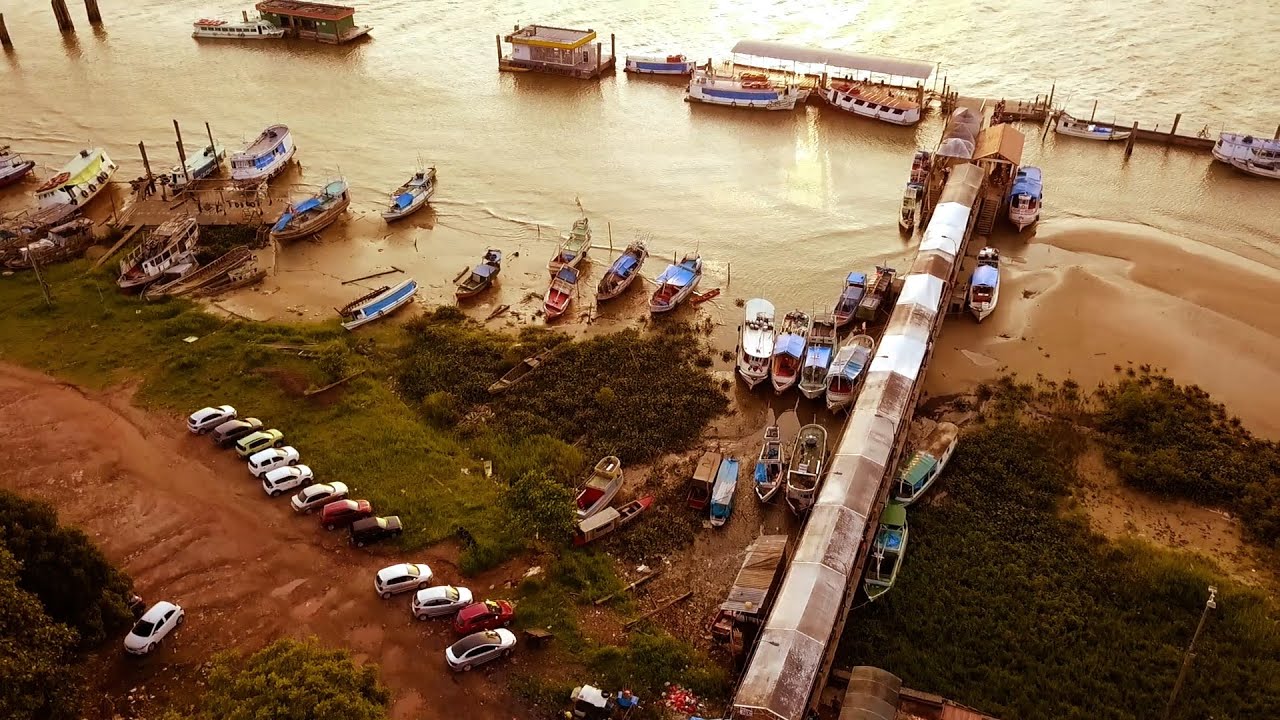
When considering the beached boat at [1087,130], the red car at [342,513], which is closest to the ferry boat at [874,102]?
the beached boat at [1087,130]

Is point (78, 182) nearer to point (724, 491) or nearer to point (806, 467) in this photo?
point (724, 491)

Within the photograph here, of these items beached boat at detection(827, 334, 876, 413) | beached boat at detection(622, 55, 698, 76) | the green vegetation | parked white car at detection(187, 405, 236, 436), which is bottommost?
the green vegetation

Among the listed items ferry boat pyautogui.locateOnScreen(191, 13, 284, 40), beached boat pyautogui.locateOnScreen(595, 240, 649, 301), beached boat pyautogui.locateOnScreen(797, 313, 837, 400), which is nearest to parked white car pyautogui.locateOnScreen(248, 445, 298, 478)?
beached boat pyautogui.locateOnScreen(595, 240, 649, 301)

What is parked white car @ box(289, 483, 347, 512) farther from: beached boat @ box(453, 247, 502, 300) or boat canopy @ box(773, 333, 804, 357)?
boat canopy @ box(773, 333, 804, 357)

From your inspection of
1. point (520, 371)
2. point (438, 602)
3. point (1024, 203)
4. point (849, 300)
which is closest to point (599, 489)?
point (438, 602)

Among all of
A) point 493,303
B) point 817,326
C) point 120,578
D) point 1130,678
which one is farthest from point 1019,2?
point 120,578

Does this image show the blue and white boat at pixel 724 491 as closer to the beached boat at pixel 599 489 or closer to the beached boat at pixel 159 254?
the beached boat at pixel 599 489
